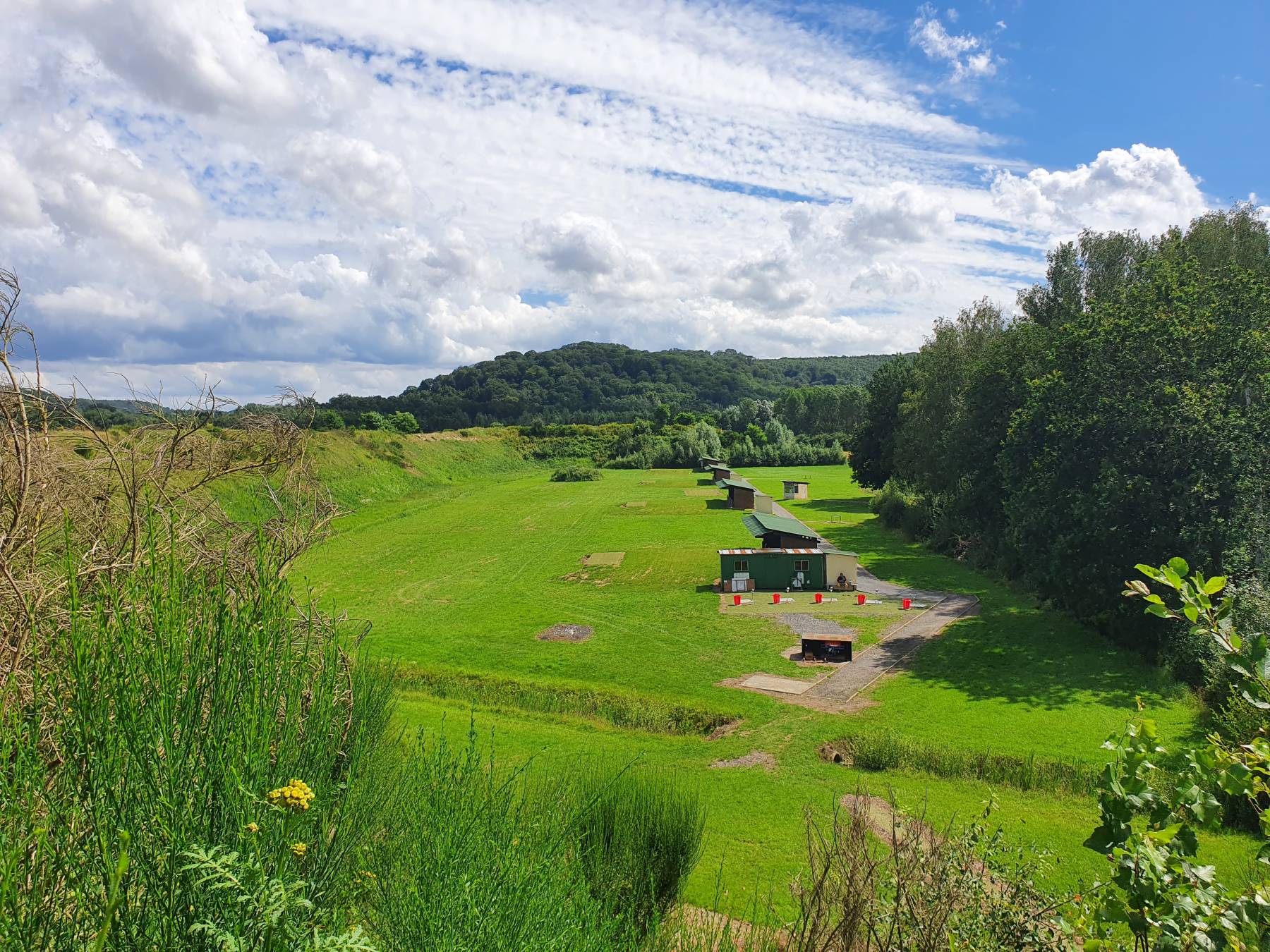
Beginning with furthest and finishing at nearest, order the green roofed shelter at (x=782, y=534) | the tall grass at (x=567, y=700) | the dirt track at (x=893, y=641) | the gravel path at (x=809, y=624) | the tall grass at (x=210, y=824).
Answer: the green roofed shelter at (x=782, y=534) → the gravel path at (x=809, y=624) → the dirt track at (x=893, y=641) → the tall grass at (x=567, y=700) → the tall grass at (x=210, y=824)

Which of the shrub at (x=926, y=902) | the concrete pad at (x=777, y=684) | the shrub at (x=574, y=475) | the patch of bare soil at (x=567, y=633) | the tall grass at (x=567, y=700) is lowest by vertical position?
the tall grass at (x=567, y=700)

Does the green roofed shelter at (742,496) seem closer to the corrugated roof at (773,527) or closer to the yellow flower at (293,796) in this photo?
the corrugated roof at (773,527)

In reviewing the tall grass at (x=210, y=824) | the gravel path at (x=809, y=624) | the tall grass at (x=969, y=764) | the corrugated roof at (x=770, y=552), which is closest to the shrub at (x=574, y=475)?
the corrugated roof at (x=770, y=552)

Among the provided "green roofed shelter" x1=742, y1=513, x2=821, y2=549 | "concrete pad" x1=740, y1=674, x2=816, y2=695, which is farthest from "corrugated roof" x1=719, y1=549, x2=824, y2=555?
"concrete pad" x1=740, y1=674, x2=816, y2=695

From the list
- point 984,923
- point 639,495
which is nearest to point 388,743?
point 984,923

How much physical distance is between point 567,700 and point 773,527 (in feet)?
55.6

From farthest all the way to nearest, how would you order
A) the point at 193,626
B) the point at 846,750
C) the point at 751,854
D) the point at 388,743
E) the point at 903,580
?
1. the point at 903,580
2. the point at 846,750
3. the point at 751,854
4. the point at 388,743
5. the point at 193,626

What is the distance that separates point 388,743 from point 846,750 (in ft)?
37.8

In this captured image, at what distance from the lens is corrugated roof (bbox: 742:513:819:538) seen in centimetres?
3506

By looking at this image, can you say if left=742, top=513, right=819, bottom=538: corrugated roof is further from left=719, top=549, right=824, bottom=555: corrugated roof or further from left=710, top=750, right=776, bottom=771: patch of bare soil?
left=710, top=750, right=776, bottom=771: patch of bare soil

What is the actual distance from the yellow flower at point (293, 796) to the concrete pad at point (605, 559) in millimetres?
36106

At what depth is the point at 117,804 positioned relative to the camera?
3.39 meters

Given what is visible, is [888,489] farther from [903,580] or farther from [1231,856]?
[1231,856]

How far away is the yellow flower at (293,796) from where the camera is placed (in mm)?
3055
